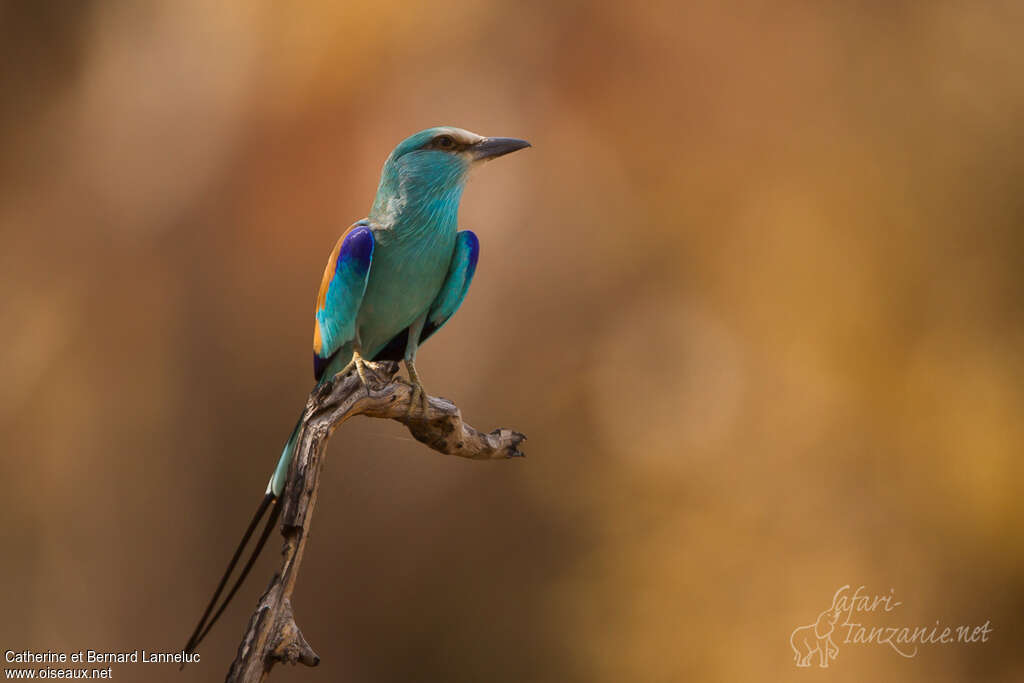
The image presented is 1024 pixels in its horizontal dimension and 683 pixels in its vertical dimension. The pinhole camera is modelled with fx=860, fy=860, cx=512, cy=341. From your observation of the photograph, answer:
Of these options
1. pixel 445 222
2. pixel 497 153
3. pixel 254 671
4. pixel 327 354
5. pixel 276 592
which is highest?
pixel 497 153

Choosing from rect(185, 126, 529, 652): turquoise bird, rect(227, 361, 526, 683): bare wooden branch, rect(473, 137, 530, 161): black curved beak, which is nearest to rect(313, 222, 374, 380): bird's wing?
rect(185, 126, 529, 652): turquoise bird

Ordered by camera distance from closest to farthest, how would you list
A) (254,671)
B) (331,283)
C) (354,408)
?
(254,671)
(354,408)
(331,283)

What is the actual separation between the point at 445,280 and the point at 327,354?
0.93 ft

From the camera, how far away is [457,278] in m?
1.78

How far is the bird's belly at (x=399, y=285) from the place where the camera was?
66.1 inches

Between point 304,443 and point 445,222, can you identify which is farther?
point 445,222

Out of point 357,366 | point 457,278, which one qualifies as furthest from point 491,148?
point 357,366

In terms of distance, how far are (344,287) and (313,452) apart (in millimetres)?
378

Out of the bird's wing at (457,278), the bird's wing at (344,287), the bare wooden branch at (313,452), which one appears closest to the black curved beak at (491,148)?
the bird's wing at (457,278)

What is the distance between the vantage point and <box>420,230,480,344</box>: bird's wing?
5.82 feet

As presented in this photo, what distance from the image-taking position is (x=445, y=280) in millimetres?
1780

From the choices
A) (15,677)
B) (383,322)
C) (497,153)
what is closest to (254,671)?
(383,322)

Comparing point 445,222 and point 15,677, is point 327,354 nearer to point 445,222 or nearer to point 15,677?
point 445,222

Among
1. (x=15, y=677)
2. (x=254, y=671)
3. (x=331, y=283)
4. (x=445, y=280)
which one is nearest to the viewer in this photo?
(x=254, y=671)
